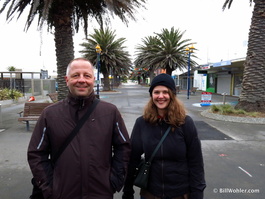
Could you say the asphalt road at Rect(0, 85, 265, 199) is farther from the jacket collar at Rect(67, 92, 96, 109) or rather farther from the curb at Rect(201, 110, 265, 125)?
the jacket collar at Rect(67, 92, 96, 109)

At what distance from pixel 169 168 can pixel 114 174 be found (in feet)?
1.64

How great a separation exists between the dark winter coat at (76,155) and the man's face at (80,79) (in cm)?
7

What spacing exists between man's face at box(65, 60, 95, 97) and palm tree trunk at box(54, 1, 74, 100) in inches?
268

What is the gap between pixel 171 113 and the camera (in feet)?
6.60

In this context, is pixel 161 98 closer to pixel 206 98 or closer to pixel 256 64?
pixel 256 64

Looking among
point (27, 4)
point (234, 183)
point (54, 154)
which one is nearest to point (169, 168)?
point (54, 154)

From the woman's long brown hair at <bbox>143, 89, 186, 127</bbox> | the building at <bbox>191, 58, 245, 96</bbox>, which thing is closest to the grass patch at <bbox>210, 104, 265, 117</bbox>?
the woman's long brown hair at <bbox>143, 89, 186, 127</bbox>

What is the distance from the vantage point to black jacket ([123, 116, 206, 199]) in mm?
1938

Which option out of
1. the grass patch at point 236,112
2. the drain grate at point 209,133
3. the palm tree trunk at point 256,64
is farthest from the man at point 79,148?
the palm tree trunk at point 256,64

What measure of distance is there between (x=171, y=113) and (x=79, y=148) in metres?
0.88

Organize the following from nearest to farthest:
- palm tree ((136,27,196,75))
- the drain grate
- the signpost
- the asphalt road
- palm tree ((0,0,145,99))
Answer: the asphalt road
the drain grate
palm tree ((0,0,145,99))
the signpost
palm tree ((136,27,196,75))

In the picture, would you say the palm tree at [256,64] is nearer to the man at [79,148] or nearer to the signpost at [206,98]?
the signpost at [206,98]

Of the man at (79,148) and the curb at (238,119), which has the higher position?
the man at (79,148)

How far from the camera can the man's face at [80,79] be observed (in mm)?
1919
